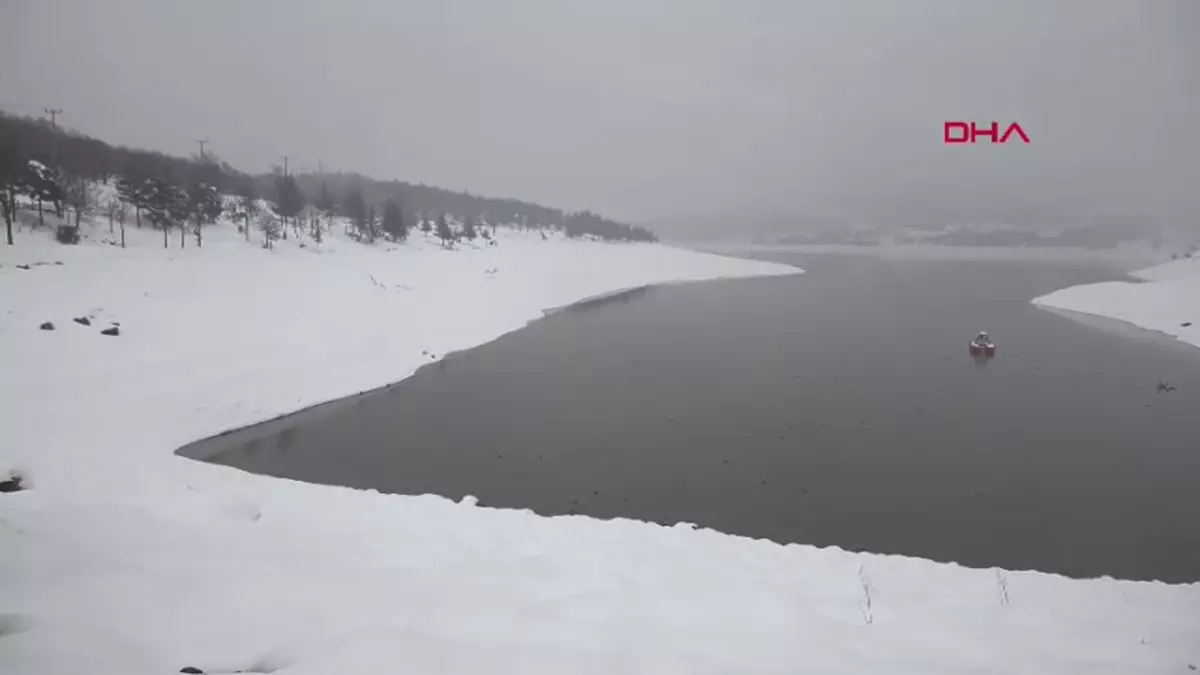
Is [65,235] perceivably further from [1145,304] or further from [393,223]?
[1145,304]

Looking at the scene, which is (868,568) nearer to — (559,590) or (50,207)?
(559,590)

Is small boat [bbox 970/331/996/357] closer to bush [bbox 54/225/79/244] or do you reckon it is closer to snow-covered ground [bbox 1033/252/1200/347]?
snow-covered ground [bbox 1033/252/1200/347]

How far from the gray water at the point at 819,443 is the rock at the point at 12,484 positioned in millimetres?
4627

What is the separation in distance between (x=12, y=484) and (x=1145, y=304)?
50.5m

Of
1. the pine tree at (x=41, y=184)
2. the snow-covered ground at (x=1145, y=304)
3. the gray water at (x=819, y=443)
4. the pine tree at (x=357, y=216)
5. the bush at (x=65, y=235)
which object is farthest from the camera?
the pine tree at (x=357, y=216)

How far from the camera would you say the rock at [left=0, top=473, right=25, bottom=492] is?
725cm

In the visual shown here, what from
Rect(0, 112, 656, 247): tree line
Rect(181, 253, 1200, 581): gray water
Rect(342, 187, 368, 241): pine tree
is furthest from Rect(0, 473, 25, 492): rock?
Rect(342, 187, 368, 241): pine tree

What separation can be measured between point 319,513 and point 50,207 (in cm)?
3646

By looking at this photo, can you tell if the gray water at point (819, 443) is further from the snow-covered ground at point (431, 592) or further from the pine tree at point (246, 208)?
the pine tree at point (246, 208)

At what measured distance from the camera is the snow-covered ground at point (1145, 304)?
3010cm

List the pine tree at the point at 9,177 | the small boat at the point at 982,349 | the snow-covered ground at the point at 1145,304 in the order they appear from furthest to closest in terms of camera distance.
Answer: the snow-covered ground at the point at 1145,304
the small boat at the point at 982,349
the pine tree at the point at 9,177

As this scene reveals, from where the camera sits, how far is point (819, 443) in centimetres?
1393

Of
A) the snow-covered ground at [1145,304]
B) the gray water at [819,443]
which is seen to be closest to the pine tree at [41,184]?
the gray water at [819,443]

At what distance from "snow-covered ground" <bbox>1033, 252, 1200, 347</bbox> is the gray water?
201 inches
